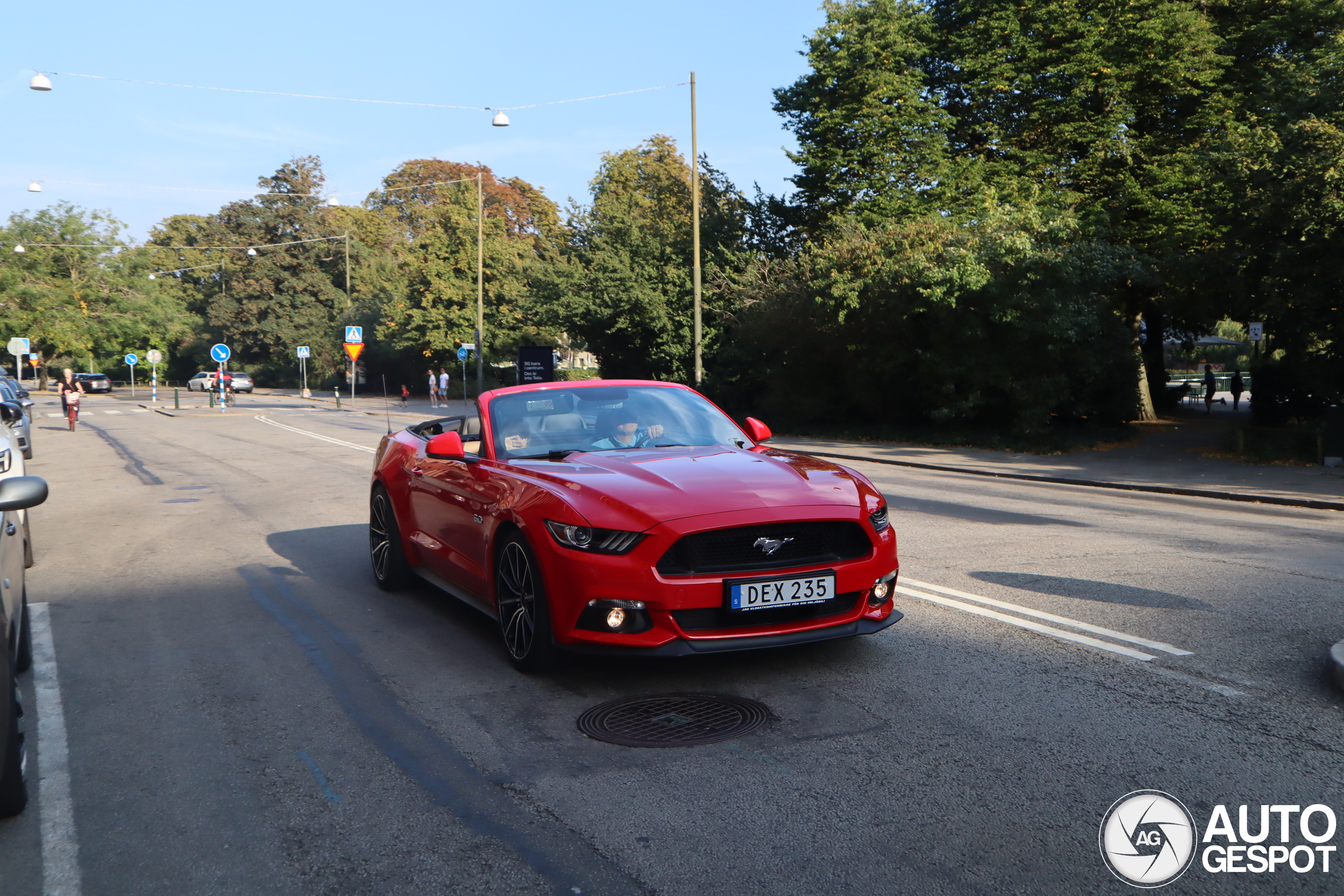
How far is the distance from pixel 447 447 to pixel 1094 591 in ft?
14.6

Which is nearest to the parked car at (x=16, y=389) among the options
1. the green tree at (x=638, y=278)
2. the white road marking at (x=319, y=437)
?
the white road marking at (x=319, y=437)

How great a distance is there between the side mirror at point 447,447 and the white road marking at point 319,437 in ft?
48.1

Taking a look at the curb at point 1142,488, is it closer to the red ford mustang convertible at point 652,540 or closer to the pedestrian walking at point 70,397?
the red ford mustang convertible at point 652,540

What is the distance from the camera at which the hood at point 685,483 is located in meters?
5.02

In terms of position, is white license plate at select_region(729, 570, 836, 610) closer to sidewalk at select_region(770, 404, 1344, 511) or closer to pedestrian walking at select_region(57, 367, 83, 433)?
sidewalk at select_region(770, 404, 1344, 511)

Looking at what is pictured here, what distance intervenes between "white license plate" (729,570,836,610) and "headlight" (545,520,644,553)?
0.51 meters

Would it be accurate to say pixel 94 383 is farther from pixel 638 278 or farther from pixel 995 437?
pixel 995 437

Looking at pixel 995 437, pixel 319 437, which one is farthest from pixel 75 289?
pixel 995 437

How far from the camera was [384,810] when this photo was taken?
3795mm

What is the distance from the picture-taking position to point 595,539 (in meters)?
5.02

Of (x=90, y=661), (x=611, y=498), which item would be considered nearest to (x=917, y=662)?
(x=611, y=498)

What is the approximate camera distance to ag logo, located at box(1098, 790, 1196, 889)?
128 inches

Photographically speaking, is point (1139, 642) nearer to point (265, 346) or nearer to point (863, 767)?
point (863, 767)

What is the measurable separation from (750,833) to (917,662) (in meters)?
2.26
